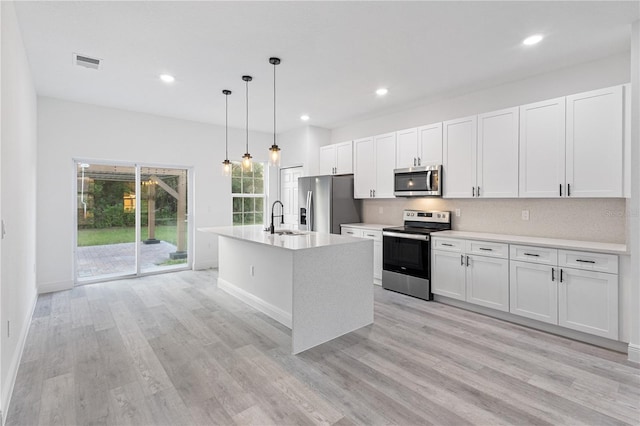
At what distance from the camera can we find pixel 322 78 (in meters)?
3.91

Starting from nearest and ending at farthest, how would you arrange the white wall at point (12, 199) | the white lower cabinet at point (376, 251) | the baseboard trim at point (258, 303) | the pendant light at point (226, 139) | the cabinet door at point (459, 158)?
the white wall at point (12, 199) < the baseboard trim at point (258, 303) < the cabinet door at point (459, 158) < the pendant light at point (226, 139) < the white lower cabinet at point (376, 251)

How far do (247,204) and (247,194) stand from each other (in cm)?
22

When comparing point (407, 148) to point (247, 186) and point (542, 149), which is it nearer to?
point (542, 149)

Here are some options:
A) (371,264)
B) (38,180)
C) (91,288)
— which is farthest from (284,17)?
(91,288)

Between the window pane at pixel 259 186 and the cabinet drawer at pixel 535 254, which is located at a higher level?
the window pane at pixel 259 186

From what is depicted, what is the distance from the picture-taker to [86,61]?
11.2 ft

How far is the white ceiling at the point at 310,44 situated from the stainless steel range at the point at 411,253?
1.81 metres

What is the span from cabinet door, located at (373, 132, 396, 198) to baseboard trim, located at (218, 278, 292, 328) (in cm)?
254

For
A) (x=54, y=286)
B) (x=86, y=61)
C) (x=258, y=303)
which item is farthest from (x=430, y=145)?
(x=54, y=286)

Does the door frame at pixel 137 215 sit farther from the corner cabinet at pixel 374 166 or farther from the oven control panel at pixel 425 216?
the oven control panel at pixel 425 216

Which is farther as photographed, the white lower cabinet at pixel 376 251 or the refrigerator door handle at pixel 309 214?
the refrigerator door handle at pixel 309 214

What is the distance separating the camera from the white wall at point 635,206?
2.66 m

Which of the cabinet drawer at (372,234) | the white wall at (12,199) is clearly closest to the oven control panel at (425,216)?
the cabinet drawer at (372,234)

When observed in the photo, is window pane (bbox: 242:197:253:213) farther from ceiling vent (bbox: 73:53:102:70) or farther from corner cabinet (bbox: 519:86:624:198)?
corner cabinet (bbox: 519:86:624:198)
